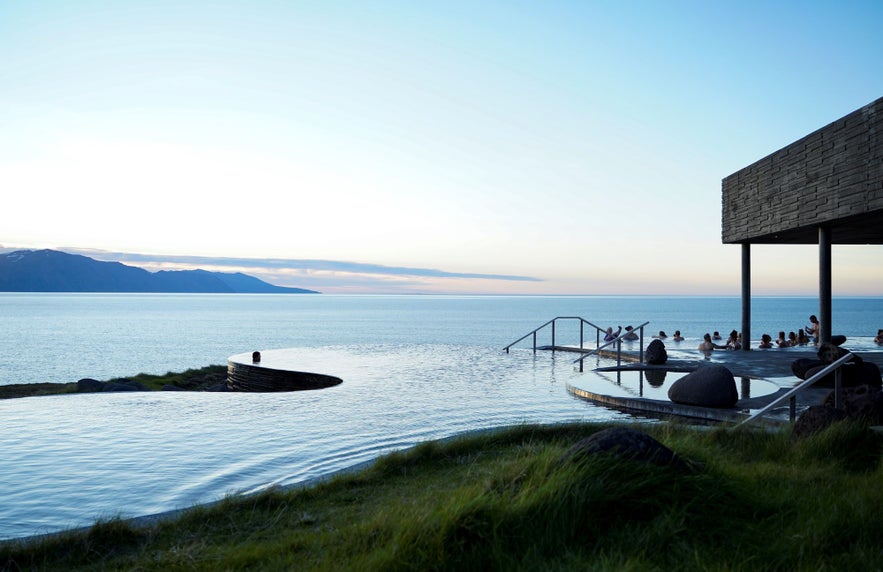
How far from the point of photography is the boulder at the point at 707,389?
9.20 m

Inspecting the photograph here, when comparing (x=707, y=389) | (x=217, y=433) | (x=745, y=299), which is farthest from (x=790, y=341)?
(x=217, y=433)

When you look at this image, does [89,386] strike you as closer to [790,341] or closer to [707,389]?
[707,389]

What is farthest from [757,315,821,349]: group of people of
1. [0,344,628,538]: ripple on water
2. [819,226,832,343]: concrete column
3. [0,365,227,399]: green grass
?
[0,365,227,399]: green grass

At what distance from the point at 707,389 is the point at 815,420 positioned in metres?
2.97

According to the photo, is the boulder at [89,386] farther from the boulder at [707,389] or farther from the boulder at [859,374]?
the boulder at [859,374]

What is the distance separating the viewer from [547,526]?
151 inches

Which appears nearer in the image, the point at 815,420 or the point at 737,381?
the point at 815,420

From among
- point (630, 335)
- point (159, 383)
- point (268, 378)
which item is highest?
point (630, 335)

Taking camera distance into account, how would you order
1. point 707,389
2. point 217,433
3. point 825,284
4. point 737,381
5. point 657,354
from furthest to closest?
point 825,284 → point 657,354 → point 737,381 → point 707,389 → point 217,433

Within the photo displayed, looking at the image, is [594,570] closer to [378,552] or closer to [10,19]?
[378,552]

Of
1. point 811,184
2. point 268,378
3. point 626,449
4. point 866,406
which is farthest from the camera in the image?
point 268,378

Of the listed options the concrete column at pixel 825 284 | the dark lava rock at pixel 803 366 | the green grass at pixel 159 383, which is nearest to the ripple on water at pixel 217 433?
the dark lava rock at pixel 803 366

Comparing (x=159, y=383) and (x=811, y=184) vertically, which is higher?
(x=811, y=184)

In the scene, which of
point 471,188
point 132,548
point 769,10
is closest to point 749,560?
point 132,548
